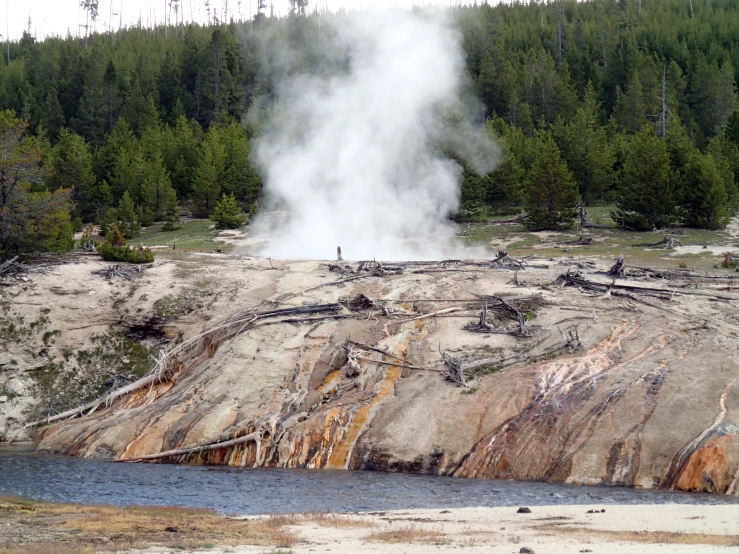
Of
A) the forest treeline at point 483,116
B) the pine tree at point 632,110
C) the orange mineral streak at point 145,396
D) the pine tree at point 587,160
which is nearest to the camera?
the orange mineral streak at point 145,396

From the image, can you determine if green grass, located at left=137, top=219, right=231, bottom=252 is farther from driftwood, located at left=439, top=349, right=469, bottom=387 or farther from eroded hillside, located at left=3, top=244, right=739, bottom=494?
driftwood, located at left=439, top=349, right=469, bottom=387

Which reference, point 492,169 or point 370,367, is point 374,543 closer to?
point 370,367

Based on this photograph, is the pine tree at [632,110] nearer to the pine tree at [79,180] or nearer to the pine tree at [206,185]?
the pine tree at [206,185]

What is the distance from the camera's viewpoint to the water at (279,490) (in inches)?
711

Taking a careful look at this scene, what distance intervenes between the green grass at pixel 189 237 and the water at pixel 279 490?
23582 millimetres

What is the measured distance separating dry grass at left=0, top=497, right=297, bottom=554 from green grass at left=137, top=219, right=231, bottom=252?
28190mm

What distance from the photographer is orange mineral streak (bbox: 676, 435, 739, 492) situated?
741 inches

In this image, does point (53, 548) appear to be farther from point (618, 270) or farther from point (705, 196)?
point (705, 196)

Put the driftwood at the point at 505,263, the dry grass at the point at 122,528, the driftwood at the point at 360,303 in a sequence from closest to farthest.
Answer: the dry grass at the point at 122,528
the driftwood at the point at 360,303
the driftwood at the point at 505,263

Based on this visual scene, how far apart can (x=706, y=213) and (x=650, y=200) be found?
2851 mm

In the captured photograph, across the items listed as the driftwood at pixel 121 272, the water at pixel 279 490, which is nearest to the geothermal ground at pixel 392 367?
the driftwood at pixel 121 272

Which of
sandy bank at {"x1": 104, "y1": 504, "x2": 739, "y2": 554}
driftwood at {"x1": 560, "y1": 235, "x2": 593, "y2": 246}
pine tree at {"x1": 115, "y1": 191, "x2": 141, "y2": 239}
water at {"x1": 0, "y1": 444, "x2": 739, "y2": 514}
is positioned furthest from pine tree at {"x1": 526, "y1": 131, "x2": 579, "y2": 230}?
sandy bank at {"x1": 104, "y1": 504, "x2": 739, "y2": 554}

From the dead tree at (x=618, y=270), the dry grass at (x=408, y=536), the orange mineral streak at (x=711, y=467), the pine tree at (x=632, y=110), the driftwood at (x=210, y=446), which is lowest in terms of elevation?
the driftwood at (x=210, y=446)

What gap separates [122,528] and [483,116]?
66.7m
